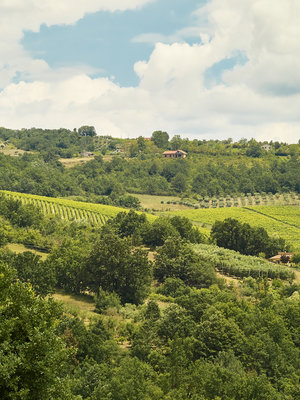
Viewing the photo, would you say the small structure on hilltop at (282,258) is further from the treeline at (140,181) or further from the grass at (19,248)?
the treeline at (140,181)

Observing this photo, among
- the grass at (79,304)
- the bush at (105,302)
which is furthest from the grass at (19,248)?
the bush at (105,302)

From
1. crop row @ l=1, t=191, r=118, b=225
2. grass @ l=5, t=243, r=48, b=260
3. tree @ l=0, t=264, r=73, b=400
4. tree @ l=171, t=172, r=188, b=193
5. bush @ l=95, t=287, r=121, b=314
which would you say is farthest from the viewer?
tree @ l=171, t=172, r=188, b=193

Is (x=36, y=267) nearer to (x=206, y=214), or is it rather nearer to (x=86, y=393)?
(x=86, y=393)

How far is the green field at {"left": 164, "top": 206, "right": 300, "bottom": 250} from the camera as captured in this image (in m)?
127

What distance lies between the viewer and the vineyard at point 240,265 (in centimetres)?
8181

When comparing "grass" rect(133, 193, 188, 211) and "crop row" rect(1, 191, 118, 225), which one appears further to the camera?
"grass" rect(133, 193, 188, 211)

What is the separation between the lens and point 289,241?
380 ft

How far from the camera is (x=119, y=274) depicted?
67312mm

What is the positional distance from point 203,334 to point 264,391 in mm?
12977

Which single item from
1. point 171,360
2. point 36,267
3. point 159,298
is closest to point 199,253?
point 159,298

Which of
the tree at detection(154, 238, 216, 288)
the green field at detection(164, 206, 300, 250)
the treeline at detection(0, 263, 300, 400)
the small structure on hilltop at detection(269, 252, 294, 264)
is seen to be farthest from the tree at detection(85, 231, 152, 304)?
the green field at detection(164, 206, 300, 250)

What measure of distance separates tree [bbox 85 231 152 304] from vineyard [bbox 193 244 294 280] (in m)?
19.0

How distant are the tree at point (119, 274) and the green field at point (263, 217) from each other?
5117cm

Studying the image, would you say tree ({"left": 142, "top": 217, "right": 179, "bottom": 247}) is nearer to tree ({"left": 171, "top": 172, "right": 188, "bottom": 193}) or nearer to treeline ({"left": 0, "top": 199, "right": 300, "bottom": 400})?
treeline ({"left": 0, "top": 199, "right": 300, "bottom": 400})
